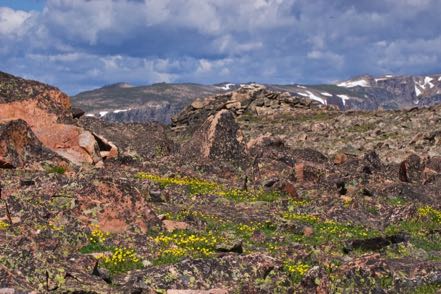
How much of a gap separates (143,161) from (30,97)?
8980 millimetres

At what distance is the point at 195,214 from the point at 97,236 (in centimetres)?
789

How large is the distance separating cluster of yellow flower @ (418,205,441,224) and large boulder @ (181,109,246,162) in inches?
604

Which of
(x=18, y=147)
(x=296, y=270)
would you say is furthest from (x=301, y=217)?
(x=18, y=147)

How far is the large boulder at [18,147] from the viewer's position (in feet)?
116

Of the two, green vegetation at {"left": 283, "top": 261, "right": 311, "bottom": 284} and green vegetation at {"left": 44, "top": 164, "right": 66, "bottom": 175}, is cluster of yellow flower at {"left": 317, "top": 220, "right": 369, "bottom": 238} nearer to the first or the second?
green vegetation at {"left": 283, "top": 261, "right": 311, "bottom": 284}

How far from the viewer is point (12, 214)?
2431cm

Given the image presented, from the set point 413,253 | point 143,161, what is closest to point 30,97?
point 143,161

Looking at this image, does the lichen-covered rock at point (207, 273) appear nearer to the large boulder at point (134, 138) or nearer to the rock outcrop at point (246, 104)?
the large boulder at point (134, 138)

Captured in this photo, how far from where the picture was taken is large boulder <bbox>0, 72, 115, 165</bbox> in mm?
41750

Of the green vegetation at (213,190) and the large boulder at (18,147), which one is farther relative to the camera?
the green vegetation at (213,190)

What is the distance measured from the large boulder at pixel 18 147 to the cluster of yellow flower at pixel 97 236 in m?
13.5

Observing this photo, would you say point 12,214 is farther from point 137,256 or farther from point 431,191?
point 431,191

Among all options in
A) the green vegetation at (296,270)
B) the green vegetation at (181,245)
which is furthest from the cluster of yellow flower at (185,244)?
the green vegetation at (296,270)

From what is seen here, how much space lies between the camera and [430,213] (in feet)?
125
